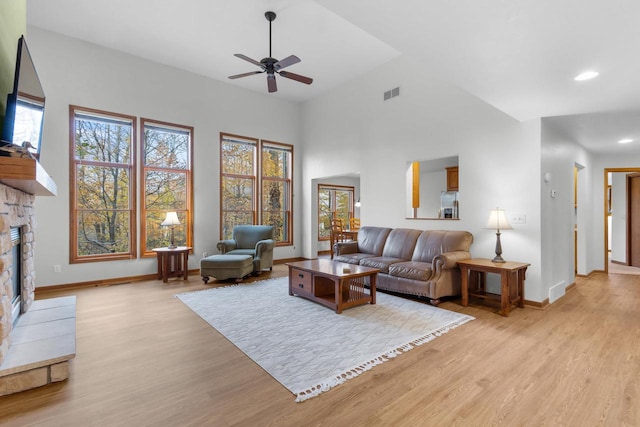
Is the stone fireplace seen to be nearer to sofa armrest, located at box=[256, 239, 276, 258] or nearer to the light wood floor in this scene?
the light wood floor

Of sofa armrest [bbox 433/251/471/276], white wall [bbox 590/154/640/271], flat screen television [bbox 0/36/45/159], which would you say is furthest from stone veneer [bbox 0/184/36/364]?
white wall [bbox 590/154/640/271]

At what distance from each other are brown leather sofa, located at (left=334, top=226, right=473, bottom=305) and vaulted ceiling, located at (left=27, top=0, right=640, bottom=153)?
75.0 inches

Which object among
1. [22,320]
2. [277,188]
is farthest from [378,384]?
[277,188]

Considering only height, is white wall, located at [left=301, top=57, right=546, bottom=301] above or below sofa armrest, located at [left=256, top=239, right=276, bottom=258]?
above

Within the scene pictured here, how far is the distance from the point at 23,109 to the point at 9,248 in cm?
105

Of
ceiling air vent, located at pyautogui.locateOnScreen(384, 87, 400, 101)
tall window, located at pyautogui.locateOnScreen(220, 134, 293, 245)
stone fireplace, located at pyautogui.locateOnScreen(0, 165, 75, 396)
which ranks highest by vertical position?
A: ceiling air vent, located at pyautogui.locateOnScreen(384, 87, 400, 101)

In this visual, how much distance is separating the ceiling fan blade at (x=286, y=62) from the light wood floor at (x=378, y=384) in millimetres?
3315

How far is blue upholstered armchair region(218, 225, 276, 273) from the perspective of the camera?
230 inches

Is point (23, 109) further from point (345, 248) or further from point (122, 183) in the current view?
point (345, 248)

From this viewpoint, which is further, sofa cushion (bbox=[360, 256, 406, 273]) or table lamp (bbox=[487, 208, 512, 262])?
sofa cushion (bbox=[360, 256, 406, 273])

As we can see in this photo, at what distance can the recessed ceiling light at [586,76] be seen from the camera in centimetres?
260

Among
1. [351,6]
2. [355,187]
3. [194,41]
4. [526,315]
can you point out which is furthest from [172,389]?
[355,187]

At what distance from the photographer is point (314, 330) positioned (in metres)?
3.12

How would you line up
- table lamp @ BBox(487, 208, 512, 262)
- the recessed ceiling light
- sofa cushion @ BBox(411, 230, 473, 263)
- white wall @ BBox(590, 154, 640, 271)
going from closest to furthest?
the recessed ceiling light < table lamp @ BBox(487, 208, 512, 262) < sofa cushion @ BBox(411, 230, 473, 263) < white wall @ BBox(590, 154, 640, 271)
